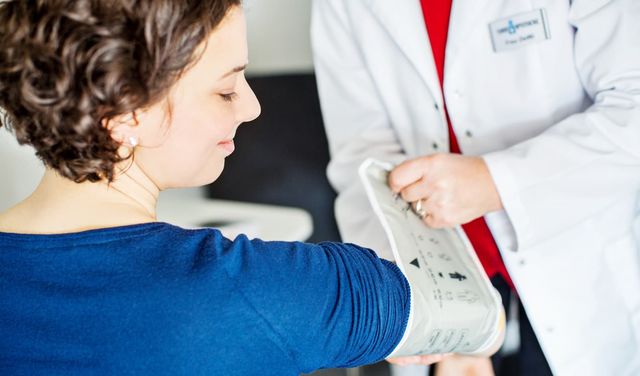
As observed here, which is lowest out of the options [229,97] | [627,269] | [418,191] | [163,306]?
[627,269]

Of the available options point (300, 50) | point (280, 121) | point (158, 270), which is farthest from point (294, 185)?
point (158, 270)

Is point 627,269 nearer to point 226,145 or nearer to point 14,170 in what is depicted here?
point 226,145

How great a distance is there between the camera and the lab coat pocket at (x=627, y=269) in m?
1.18

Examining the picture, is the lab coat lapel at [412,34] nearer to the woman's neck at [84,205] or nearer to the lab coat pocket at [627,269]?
the lab coat pocket at [627,269]

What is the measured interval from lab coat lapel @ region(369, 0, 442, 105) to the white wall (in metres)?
0.63

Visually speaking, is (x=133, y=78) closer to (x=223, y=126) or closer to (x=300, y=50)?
(x=223, y=126)

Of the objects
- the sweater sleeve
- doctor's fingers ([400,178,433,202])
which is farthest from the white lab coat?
the sweater sleeve

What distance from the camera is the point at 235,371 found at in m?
0.68

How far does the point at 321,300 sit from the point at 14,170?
3.21 feet

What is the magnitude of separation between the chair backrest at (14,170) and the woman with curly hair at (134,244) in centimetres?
68

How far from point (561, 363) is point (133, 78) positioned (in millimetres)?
940

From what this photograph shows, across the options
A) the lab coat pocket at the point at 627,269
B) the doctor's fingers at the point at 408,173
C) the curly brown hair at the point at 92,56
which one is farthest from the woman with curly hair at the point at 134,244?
the lab coat pocket at the point at 627,269

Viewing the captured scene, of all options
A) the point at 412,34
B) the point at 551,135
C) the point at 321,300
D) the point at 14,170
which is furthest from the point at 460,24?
the point at 14,170

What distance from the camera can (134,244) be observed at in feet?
2.21
